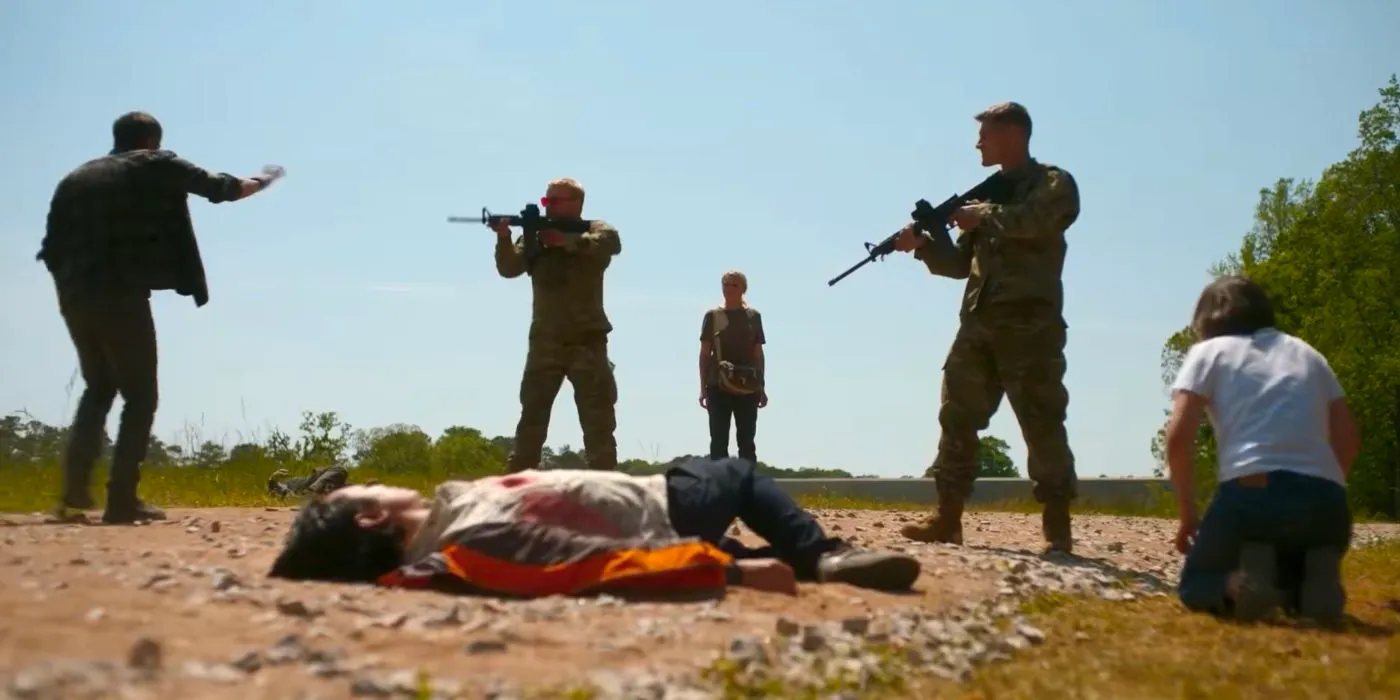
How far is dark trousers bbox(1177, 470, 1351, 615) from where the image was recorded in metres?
5.08

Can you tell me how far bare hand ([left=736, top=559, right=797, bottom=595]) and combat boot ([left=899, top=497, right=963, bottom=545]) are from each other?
2.96 m

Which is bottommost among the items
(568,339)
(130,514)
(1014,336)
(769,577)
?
(769,577)

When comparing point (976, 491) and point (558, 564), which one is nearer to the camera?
point (558, 564)

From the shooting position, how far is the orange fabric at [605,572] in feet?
15.9

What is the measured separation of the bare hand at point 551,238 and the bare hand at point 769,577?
4.92 metres

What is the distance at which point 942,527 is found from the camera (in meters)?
7.93

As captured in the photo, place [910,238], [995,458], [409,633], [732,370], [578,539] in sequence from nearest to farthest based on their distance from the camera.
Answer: [409,633] < [578,539] < [910,238] < [732,370] < [995,458]

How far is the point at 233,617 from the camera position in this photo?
13.1 ft

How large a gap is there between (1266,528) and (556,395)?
5729mm

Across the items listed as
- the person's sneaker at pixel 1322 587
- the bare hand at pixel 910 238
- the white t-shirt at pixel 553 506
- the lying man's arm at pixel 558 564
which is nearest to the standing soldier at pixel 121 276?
the white t-shirt at pixel 553 506

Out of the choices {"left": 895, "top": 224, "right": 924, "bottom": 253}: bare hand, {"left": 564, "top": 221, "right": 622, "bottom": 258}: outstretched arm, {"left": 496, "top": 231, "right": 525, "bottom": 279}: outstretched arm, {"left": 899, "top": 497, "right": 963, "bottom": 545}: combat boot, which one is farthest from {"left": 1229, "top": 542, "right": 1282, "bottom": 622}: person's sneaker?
{"left": 496, "top": 231, "right": 525, "bottom": 279}: outstretched arm

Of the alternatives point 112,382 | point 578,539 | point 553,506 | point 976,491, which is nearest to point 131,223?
point 112,382

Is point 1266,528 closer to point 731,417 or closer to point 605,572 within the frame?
point 605,572

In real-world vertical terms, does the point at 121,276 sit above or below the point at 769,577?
above
